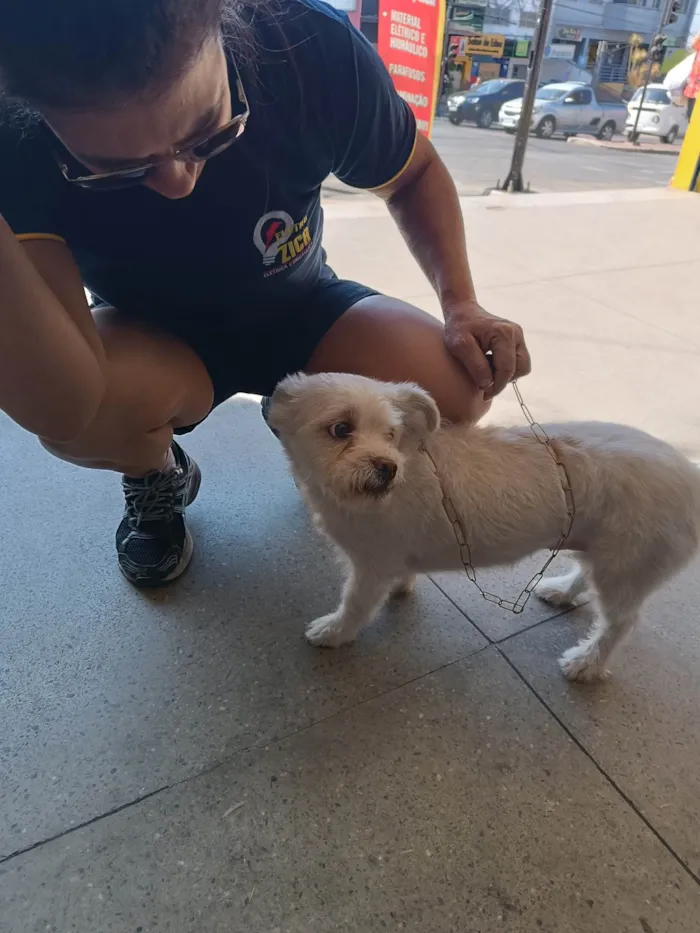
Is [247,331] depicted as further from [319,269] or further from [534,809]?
[534,809]

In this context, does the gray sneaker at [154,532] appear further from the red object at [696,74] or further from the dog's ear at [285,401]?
the red object at [696,74]

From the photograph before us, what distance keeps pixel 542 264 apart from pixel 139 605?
3970 millimetres

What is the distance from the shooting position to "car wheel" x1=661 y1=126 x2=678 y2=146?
1717 cm

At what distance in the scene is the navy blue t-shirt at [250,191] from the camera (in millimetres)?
1239

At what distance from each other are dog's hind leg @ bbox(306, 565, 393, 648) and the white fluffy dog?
0.02 meters

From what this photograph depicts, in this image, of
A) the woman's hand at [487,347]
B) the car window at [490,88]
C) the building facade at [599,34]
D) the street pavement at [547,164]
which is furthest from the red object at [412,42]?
the building facade at [599,34]

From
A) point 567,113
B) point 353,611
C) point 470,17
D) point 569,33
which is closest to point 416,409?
point 353,611

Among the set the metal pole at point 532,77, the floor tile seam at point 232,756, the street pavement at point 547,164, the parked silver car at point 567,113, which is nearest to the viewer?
the floor tile seam at point 232,756

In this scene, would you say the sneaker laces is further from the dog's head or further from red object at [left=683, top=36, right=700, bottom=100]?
red object at [left=683, top=36, right=700, bottom=100]

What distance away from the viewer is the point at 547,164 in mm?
10758

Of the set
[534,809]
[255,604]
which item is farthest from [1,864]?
[534,809]

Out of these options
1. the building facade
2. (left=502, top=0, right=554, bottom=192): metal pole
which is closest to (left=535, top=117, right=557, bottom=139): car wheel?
the building facade

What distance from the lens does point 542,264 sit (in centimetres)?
458

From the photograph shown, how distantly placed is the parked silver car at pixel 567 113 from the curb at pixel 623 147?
41 centimetres
